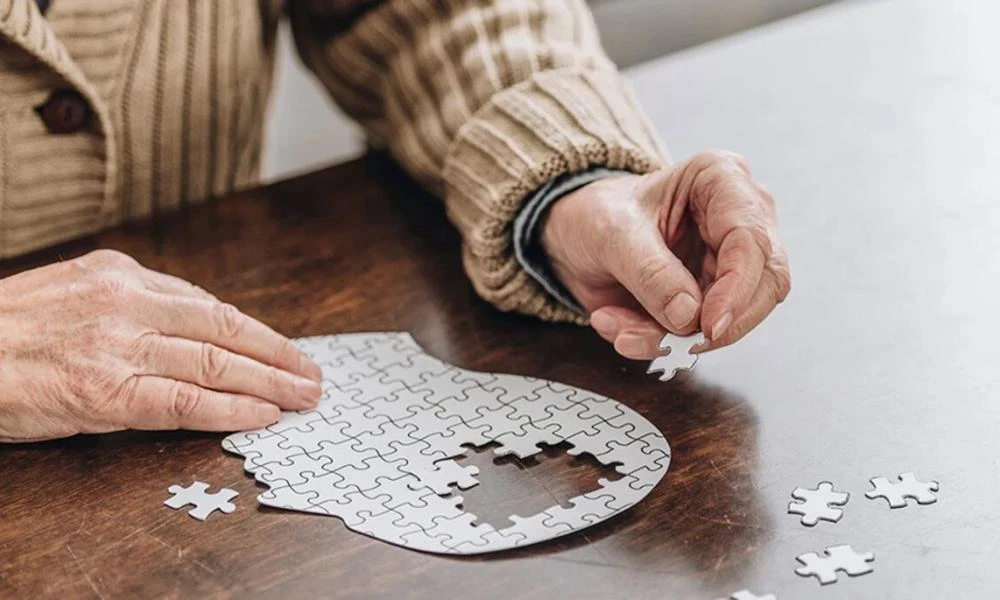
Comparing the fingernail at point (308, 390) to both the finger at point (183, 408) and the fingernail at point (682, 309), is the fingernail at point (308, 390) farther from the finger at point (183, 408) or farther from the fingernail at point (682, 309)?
the fingernail at point (682, 309)

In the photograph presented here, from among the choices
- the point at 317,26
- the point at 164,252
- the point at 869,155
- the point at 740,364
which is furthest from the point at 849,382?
the point at 317,26

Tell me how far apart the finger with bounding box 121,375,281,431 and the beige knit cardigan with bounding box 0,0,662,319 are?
11.7 inches

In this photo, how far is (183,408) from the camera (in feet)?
3.79

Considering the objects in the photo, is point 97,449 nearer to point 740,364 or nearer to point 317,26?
point 740,364

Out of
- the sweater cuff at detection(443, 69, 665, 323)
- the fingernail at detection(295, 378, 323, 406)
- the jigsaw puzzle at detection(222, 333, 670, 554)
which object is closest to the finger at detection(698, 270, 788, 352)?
the jigsaw puzzle at detection(222, 333, 670, 554)

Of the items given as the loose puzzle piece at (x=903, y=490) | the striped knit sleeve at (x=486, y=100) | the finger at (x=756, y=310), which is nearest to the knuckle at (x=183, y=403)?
the striped knit sleeve at (x=486, y=100)

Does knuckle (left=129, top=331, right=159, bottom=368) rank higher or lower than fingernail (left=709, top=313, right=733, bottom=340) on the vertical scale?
lower

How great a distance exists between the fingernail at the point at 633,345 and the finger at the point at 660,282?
0.9 inches

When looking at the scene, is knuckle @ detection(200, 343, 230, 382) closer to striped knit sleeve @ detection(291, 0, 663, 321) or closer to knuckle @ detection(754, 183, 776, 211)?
striped knit sleeve @ detection(291, 0, 663, 321)

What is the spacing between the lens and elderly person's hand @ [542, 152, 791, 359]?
115cm

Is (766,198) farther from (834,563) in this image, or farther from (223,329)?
(223,329)

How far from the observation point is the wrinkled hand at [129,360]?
1.15 meters

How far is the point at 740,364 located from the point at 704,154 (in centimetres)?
20

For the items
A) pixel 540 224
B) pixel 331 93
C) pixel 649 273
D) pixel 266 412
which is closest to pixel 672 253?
pixel 649 273
